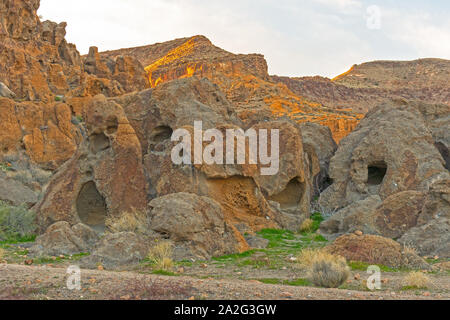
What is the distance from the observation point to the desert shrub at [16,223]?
15.3m

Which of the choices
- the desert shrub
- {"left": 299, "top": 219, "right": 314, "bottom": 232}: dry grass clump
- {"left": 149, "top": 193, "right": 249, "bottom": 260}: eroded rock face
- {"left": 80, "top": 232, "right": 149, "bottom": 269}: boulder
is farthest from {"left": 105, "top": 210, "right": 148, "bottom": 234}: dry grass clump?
{"left": 299, "top": 219, "right": 314, "bottom": 232}: dry grass clump

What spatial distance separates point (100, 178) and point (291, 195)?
878cm

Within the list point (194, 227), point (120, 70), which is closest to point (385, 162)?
point (194, 227)

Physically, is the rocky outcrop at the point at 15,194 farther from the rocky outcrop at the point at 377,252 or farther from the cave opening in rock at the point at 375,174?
the cave opening in rock at the point at 375,174

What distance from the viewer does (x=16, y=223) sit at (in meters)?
15.6

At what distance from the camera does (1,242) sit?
14.6m

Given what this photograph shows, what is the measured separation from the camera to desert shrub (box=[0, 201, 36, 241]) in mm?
15281

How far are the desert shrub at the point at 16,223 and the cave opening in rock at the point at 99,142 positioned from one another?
10.3 feet

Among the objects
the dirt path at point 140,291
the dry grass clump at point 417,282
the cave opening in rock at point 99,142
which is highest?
the cave opening in rock at point 99,142

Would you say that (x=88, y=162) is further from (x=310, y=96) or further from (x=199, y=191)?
(x=310, y=96)

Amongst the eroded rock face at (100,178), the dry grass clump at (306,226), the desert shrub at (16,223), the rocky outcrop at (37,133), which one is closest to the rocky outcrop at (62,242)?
the eroded rock face at (100,178)

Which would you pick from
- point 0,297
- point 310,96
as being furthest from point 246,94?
point 0,297

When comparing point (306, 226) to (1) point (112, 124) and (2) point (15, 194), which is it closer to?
(1) point (112, 124)

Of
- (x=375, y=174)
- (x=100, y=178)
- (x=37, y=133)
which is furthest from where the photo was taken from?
(x=37, y=133)
